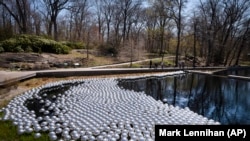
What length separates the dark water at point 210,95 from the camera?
10195mm

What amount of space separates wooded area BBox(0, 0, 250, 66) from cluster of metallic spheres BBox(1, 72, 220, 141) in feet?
53.6

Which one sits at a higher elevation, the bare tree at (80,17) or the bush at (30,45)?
the bare tree at (80,17)

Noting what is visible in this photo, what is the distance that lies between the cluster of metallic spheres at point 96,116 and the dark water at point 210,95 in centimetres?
145

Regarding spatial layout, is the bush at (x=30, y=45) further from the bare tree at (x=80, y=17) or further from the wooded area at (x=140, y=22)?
the bare tree at (x=80, y=17)

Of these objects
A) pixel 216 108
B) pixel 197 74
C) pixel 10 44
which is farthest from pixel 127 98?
pixel 10 44

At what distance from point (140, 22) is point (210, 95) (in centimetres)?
2940

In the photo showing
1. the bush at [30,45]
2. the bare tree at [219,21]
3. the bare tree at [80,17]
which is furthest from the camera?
the bare tree at [80,17]

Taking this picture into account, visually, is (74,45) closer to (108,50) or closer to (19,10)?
(108,50)

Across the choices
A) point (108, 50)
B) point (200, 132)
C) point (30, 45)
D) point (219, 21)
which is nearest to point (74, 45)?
point (108, 50)

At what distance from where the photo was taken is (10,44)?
73.0 feet

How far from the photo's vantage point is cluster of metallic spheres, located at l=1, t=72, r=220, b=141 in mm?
7027

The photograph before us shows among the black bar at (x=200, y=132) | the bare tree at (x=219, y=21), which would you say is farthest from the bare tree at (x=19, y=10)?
the black bar at (x=200, y=132)

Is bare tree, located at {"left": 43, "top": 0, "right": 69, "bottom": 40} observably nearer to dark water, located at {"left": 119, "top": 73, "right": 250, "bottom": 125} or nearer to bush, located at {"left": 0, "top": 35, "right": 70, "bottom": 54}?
bush, located at {"left": 0, "top": 35, "right": 70, "bottom": 54}

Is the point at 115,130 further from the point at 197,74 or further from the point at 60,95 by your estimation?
the point at 197,74
